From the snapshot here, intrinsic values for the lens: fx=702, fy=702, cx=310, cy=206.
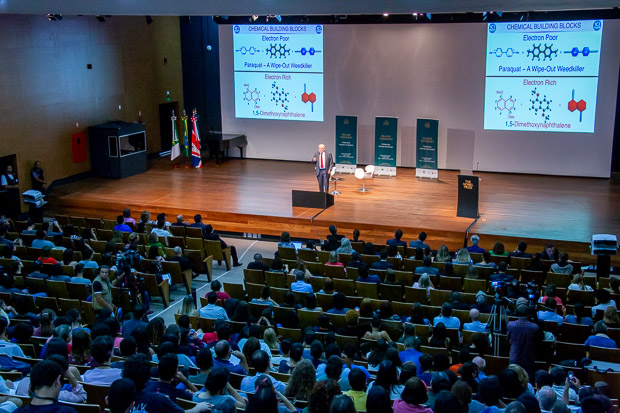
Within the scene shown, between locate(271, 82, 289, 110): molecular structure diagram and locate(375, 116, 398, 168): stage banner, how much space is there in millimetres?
2532

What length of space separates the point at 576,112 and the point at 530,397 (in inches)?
486

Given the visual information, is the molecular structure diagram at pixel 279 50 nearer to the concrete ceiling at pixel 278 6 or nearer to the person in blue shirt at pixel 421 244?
the concrete ceiling at pixel 278 6

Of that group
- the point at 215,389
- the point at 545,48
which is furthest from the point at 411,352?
the point at 545,48

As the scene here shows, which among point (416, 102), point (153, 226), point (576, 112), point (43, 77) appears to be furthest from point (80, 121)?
point (576, 112)

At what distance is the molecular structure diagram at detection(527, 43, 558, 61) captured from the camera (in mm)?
15716

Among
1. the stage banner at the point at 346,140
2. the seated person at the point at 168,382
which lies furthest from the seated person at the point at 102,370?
the stage banner at the point at 346,140

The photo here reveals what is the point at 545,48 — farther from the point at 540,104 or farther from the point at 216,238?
the point at 216,238

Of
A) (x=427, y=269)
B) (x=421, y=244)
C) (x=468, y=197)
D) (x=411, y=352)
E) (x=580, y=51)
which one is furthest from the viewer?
(x=580, y=51)

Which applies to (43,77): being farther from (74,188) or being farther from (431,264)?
(431,264)

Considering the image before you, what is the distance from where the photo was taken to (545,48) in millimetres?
15773

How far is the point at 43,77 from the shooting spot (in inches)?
621

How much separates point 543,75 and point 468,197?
4.67 m

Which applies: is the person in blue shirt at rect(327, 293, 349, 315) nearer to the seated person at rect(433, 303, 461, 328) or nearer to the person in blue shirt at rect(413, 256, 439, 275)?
the seated person at rect(433, 303, 461, 328)

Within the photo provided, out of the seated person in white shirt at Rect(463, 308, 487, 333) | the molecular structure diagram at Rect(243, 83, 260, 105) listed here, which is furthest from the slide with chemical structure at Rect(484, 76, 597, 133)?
→ the seated person in white shirt at Rect(463, 308, 487, 333)
